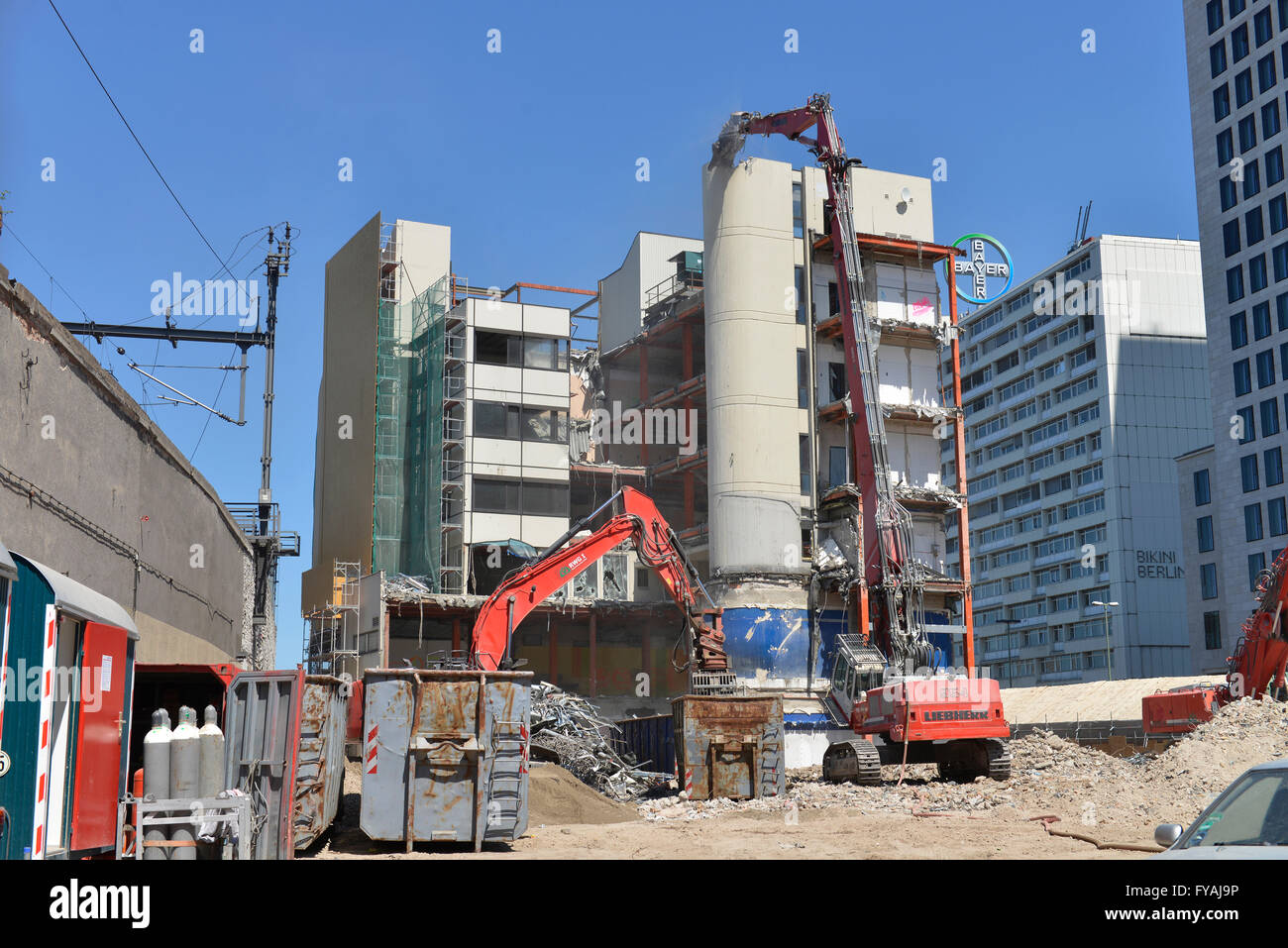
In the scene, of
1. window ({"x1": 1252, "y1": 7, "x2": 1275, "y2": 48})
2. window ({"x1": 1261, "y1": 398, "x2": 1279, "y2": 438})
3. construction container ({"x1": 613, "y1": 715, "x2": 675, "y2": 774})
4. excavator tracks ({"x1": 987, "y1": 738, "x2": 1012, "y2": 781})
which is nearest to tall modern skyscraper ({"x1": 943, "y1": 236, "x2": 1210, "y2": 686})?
window ({"x1": 1261, "y1": 398, "x2": 1279, "y2": 438})

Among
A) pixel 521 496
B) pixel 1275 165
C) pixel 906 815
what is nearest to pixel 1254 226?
pixel 1275 165

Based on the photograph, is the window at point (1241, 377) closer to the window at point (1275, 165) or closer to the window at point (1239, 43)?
the window at point (1275, 165)

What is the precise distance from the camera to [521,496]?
56.4 metres

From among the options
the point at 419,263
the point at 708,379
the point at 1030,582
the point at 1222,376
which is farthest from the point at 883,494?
the point at 1030,582

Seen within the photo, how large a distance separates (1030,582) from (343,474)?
6680 centimetres

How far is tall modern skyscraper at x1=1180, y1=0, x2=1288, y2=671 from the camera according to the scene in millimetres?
73312

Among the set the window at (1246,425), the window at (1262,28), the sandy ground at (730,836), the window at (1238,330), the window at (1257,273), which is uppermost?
the window at (1262,28)

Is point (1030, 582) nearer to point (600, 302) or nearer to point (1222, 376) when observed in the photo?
point (1222, 376)

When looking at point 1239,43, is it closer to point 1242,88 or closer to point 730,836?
point 1242,88

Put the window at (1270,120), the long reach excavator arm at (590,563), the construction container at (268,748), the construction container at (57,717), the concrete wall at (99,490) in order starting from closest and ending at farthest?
the construction container at (57,717), the construction container at (268,748), the concrete wall at (99,490), the long reach excavator arm at (590,563), the window at (1270,120)

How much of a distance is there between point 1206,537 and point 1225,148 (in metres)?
25.9

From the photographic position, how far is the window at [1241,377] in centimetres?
7531

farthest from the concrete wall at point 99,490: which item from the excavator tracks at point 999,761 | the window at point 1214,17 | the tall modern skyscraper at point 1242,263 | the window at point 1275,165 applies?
the window at point 1214,17

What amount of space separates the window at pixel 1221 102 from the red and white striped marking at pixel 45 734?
271ft
